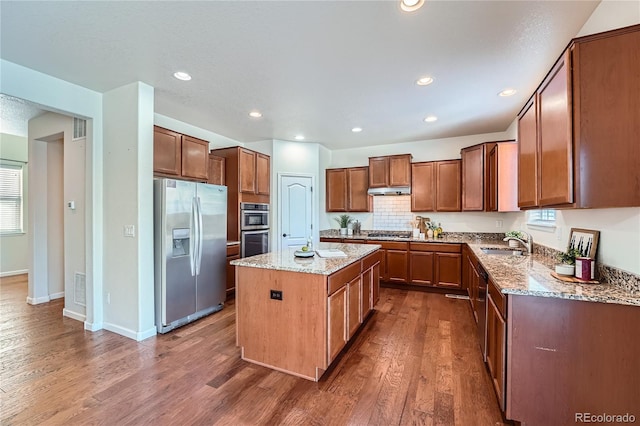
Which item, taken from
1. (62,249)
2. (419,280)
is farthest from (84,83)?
(419,280)

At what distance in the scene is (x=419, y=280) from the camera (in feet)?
15.1

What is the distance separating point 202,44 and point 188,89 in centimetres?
97

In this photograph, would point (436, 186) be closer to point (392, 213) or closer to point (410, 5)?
point (392, 213)

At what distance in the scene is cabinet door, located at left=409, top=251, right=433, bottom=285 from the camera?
→ 4.55 meters

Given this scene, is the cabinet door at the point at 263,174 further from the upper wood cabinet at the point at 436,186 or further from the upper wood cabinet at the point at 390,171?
the upper wood cabinet at the point at 436,186

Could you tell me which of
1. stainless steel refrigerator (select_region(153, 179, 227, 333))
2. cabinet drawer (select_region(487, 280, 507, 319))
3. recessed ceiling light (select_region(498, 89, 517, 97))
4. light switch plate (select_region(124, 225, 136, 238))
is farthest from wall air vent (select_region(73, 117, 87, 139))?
recessed ceiling light (select_region(498, 89, 517, 97))

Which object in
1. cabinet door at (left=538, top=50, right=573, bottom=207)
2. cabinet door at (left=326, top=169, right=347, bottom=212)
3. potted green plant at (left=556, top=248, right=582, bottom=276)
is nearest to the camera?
cabinet door at (left=538, top=50, right=573, bottom=207)

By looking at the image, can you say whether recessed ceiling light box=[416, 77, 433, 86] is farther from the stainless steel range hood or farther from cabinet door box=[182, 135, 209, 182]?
cabinet door box=[182, 135, 209, 182]

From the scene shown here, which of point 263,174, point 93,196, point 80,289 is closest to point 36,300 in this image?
point 80,289

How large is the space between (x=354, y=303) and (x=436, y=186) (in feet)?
10.1

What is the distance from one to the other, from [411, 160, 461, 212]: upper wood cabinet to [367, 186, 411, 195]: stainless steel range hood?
0.12 m

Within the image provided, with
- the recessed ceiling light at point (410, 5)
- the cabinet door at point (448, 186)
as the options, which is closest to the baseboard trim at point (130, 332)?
the recessed ceiling light at point (410, 5)

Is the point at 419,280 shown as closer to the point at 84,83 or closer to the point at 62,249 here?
the point at 84,83

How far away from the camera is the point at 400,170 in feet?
16.5
